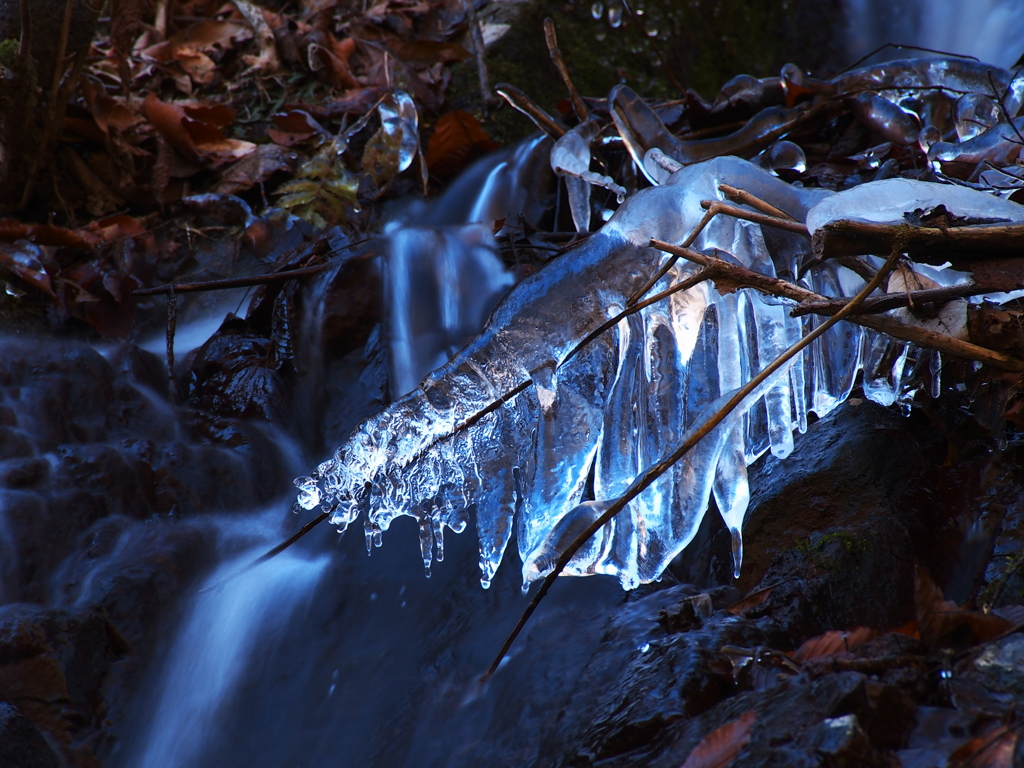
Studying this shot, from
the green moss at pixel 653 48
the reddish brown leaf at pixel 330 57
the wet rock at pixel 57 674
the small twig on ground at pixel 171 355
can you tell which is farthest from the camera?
the reddish brown leaf at pixel 330 57

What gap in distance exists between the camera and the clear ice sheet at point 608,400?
1.81m

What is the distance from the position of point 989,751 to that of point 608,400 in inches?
39.2

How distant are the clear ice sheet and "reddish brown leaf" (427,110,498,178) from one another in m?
2.50

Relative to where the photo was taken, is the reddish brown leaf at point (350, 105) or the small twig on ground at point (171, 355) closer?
the small twig on ground at point (171, 355)

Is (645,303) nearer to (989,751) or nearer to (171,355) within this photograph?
(989,751)

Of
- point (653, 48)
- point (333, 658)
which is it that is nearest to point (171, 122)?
point (653, 48)

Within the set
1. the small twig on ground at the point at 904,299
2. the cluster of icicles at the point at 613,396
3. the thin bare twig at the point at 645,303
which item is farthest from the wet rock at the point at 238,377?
the small twig on ground at the point at 904,299

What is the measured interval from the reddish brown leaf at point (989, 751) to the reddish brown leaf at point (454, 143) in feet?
12.0

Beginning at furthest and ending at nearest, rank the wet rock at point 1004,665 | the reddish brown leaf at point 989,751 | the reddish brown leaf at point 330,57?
1. the reddish brown leaf at point 330,57
2. the wet rock at point 1004,665
3. the reddish brown leaf at point 989,751

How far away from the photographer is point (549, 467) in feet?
5.94

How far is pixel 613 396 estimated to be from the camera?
1897 mm

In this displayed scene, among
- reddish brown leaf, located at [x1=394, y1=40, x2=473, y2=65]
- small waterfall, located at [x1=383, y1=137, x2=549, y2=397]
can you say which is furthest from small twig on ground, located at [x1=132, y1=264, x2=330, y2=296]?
reddish brown leaf, located at [x1=394, y1=40, x2=473, y2=65]

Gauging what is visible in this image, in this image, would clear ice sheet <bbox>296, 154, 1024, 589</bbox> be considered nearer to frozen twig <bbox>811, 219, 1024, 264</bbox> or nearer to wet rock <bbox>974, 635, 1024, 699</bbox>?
frozen twig <bbox>811, 219, 1024, 264</bbox>

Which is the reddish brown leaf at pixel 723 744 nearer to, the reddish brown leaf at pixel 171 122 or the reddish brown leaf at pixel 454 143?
the reddish brown leaf at pixel 454 143
